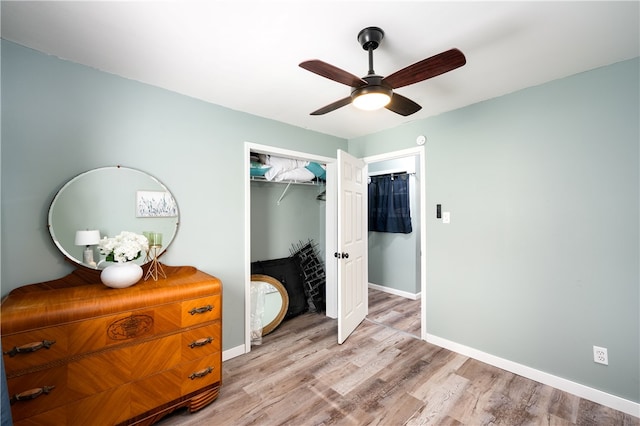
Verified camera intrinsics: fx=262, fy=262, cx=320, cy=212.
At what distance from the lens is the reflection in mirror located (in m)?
3.09

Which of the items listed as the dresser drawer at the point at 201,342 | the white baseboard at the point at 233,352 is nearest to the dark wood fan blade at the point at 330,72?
the dresser drawer at the point at 201,342

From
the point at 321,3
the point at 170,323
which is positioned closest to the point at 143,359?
the point at 170,323

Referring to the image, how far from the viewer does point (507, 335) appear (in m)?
2.36

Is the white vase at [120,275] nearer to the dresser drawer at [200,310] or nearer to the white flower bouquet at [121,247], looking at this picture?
the white flower bouquet at [121,247]

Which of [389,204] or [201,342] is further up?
[389,204]

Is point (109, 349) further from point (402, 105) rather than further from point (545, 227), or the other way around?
point (545, 227)

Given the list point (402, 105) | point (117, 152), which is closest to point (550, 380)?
point (402, 105)

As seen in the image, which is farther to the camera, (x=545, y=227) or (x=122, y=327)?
(x=545, y=227)

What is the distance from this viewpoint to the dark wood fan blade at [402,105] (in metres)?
1.78

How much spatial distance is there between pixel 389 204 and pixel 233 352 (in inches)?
124

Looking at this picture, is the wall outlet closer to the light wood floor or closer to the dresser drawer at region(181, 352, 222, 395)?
the light wood floor

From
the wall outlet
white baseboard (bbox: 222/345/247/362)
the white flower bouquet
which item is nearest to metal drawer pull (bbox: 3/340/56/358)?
the white flower bouquet

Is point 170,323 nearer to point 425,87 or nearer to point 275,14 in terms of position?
point 275,14

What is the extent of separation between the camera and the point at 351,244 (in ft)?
10.2
